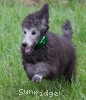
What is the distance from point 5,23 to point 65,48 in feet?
8.20

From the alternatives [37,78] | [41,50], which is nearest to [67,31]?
[41,50]

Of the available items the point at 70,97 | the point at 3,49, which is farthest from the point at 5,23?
the point at 70,97

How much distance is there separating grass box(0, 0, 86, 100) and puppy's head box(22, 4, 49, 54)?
0.54 m

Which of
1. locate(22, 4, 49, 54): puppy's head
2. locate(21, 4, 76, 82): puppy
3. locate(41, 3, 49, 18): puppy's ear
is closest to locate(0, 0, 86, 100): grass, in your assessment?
locate(21, 4, 76, 82): puppy

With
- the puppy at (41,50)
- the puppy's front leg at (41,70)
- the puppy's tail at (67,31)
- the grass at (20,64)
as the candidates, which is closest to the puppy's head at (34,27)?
the puppy at (41,50)

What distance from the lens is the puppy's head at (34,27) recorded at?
4.21 metres

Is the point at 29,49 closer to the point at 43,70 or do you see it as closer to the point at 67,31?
the point at 43,70

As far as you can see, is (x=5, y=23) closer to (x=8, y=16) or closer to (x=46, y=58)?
(x=8, y=16)

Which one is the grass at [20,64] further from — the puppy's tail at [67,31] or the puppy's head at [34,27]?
the puppy's head at [34,27]

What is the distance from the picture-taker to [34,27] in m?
4.24

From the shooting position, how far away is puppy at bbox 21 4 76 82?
423 centimetres

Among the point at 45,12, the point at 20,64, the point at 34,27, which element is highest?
the point at 45,12

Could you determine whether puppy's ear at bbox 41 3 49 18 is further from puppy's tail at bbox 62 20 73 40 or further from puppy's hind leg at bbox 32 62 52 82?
puppy's tail at bbox 62 20 73 40

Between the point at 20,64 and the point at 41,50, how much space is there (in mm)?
840
